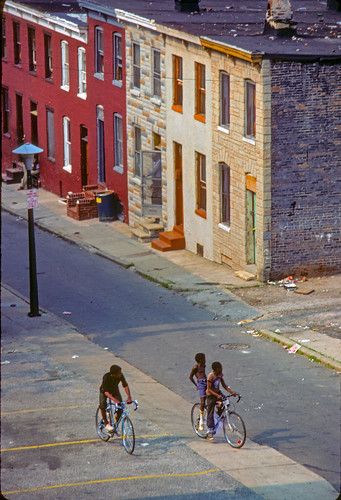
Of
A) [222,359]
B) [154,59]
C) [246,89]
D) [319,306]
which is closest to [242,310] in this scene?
[319,306]

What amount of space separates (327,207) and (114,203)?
1160 centimetres

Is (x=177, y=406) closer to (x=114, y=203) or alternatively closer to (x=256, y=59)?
(x=256, y=59)

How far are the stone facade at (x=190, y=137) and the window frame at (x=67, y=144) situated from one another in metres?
9.03

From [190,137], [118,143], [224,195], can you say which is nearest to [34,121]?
[118,143]

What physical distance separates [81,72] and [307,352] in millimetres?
21732

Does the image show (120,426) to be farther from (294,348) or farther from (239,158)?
(239,158)

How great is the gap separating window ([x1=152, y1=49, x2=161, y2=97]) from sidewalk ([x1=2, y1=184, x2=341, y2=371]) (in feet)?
15.4

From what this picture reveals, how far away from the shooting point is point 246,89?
120 ft

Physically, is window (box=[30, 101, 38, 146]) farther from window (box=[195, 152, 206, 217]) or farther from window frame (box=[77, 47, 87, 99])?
window (box=[195, 152, 206, 217])

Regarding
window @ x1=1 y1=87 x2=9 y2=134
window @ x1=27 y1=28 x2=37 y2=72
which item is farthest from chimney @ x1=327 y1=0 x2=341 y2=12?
window @ x1=1 y1=87 x2=9 y2=134

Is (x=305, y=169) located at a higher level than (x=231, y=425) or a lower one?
higher

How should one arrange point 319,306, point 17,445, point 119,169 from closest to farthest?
point 17,445 → point 319,306 → point 119,169

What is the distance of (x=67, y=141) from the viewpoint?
5062 cm

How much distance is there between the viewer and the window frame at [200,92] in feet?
129
